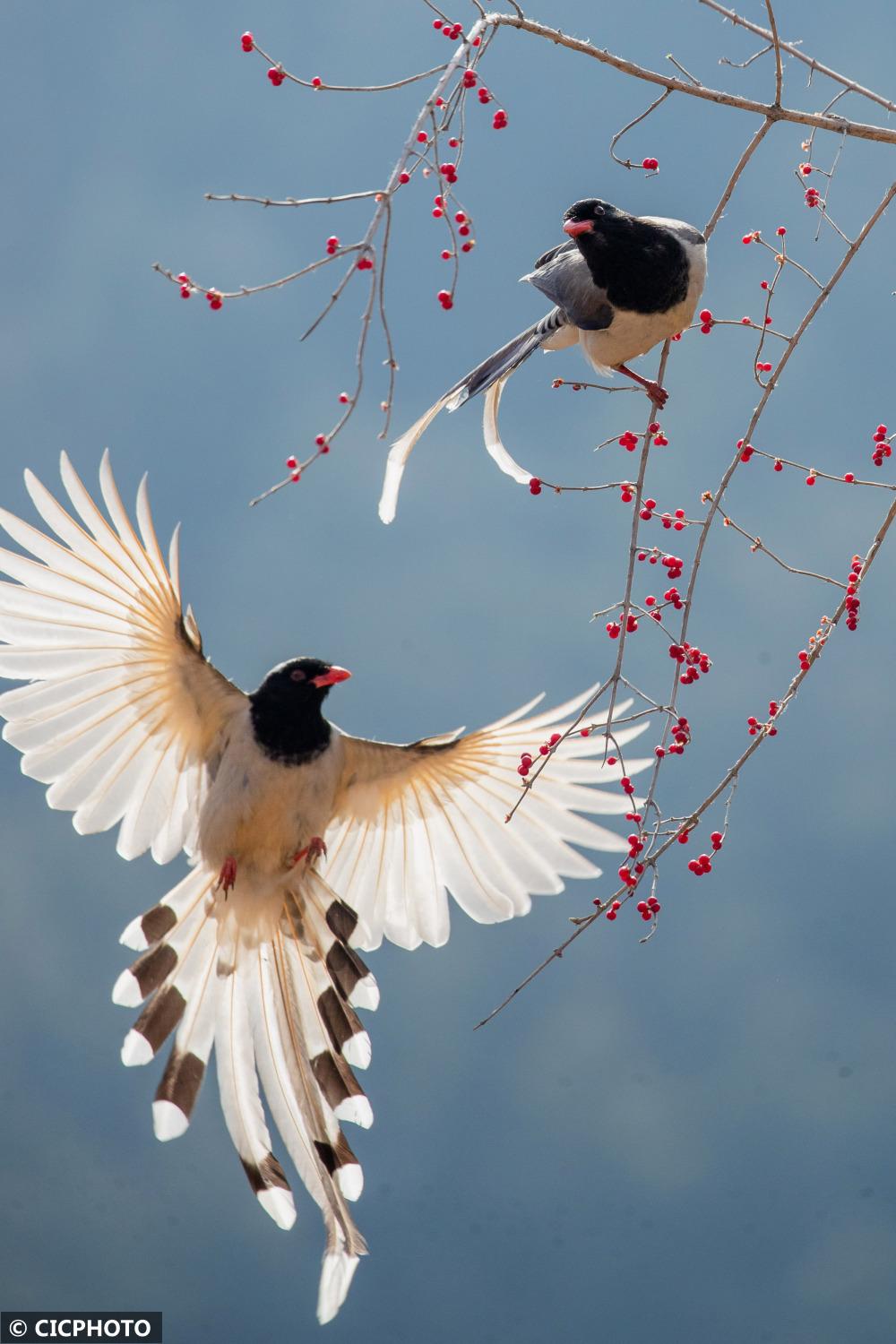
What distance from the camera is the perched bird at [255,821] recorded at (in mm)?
2275

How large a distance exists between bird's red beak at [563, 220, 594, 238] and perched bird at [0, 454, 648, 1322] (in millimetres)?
847

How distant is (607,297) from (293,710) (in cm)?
92

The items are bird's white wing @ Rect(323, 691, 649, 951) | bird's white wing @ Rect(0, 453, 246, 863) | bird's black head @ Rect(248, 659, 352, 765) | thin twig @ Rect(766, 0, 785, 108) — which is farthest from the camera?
bird's white wing @ Rect(323, 691, 649, 951)

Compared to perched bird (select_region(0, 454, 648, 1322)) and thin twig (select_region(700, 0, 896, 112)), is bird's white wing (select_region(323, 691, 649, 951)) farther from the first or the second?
thin twig (select_region(700, 0, 896, 112))

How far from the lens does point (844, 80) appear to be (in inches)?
71.1

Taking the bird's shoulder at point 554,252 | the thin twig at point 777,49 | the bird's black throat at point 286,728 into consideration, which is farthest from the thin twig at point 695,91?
the bird's black throat at point 286,728

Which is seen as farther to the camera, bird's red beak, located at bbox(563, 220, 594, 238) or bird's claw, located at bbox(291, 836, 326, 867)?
bird's claw, located at bbox(291, 836, 326, 867)

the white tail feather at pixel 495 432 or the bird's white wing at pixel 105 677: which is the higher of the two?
the white tail feather at pixel 495 432

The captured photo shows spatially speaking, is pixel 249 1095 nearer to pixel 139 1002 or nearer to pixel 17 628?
pixel 139 1002

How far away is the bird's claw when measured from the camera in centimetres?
251

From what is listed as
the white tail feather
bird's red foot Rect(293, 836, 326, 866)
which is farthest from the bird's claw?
the white tail feather

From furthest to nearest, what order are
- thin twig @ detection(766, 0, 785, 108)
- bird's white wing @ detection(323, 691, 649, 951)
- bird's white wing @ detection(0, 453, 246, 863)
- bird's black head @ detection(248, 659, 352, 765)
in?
bird's white wing @ detection(323, 691, 649, 951)
bird's black head @ detection(248, 659, 352, 765)
bird's white wing @ detection(0, 453, 246, 863)
thin twig @ detection(766, 0, 785, 108)

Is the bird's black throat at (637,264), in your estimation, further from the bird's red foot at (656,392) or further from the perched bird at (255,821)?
the perched bird at (255,821)

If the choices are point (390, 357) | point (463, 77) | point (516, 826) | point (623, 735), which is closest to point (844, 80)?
point (463, 77)
